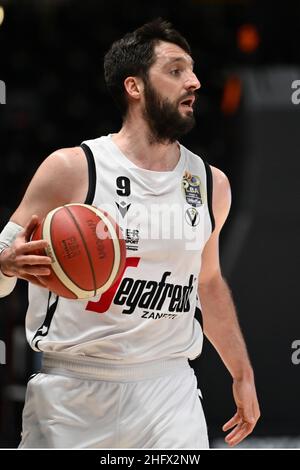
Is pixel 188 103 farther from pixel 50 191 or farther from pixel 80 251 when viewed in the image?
pixel 80 251

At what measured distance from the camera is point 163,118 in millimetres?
4133

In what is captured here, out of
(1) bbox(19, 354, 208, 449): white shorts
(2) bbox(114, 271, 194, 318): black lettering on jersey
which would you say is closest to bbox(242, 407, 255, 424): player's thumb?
(1) bbox(19, 354, 208, 449): white shorts

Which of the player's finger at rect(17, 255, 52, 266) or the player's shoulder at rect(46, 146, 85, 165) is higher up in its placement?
the player's shoulder at rect(46, 146, 85, 165)

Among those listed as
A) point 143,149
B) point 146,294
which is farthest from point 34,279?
point 143,149

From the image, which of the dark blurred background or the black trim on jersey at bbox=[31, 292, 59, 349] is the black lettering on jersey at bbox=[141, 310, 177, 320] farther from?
the dark blurred background

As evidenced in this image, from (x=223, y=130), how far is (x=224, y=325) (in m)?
5.64

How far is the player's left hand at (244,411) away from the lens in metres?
4.27

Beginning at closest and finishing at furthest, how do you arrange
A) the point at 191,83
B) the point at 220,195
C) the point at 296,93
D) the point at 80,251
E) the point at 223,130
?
1. the point at 80,251
2. the point at 191,83
3. the point at 220,195
4. the point at 296,93
5. the point at 223,130

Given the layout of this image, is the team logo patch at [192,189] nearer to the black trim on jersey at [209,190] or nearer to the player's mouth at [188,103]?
the black trim on jersey at [209,190]

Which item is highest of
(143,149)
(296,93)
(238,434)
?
(143,149)

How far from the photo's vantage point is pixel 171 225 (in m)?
4.00

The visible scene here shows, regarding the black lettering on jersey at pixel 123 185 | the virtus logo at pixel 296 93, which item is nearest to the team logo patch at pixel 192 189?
the black lettering on jersey at pixel 123 185

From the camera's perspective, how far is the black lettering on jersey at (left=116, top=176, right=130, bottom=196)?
13.1 feet

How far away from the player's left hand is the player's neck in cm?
103
